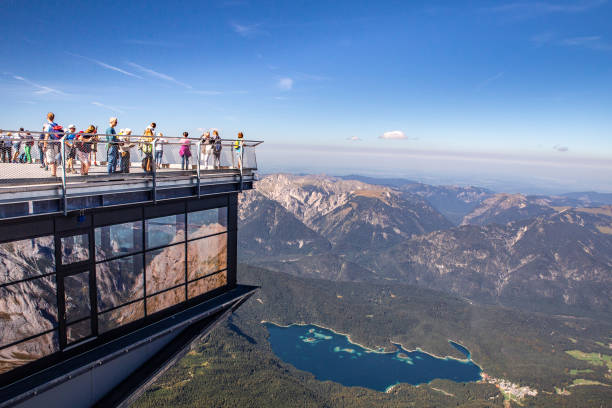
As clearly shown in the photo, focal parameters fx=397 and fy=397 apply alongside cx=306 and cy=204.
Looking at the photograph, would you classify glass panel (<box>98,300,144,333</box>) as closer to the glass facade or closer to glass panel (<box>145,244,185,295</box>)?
the glass facade

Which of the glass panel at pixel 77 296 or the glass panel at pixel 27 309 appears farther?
the glass panel at pixel 77 296

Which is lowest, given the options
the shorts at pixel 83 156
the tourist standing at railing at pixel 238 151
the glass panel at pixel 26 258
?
the glass panel at pixel 26 258

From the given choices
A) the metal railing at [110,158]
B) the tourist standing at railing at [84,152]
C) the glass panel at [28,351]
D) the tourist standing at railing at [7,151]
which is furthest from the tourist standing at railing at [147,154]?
the tourist standing at railing at [7,151]

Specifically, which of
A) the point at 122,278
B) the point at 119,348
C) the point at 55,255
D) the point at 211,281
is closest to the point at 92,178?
the point at 55,255

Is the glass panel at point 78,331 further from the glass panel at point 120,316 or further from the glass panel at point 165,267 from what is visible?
the glass panel at point 165,267

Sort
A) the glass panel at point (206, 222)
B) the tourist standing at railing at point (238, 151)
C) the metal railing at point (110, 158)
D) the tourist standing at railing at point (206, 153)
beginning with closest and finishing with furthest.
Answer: the metal railing at point (110, 158)
the glass panel at point (206, 222)
the tourist standing at railing at point (206, 153)
the tourist standing at railing at point (238, 151)

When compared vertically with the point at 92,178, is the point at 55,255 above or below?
below

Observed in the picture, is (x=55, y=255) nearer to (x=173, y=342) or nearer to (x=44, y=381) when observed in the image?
(x=44, y=381)
